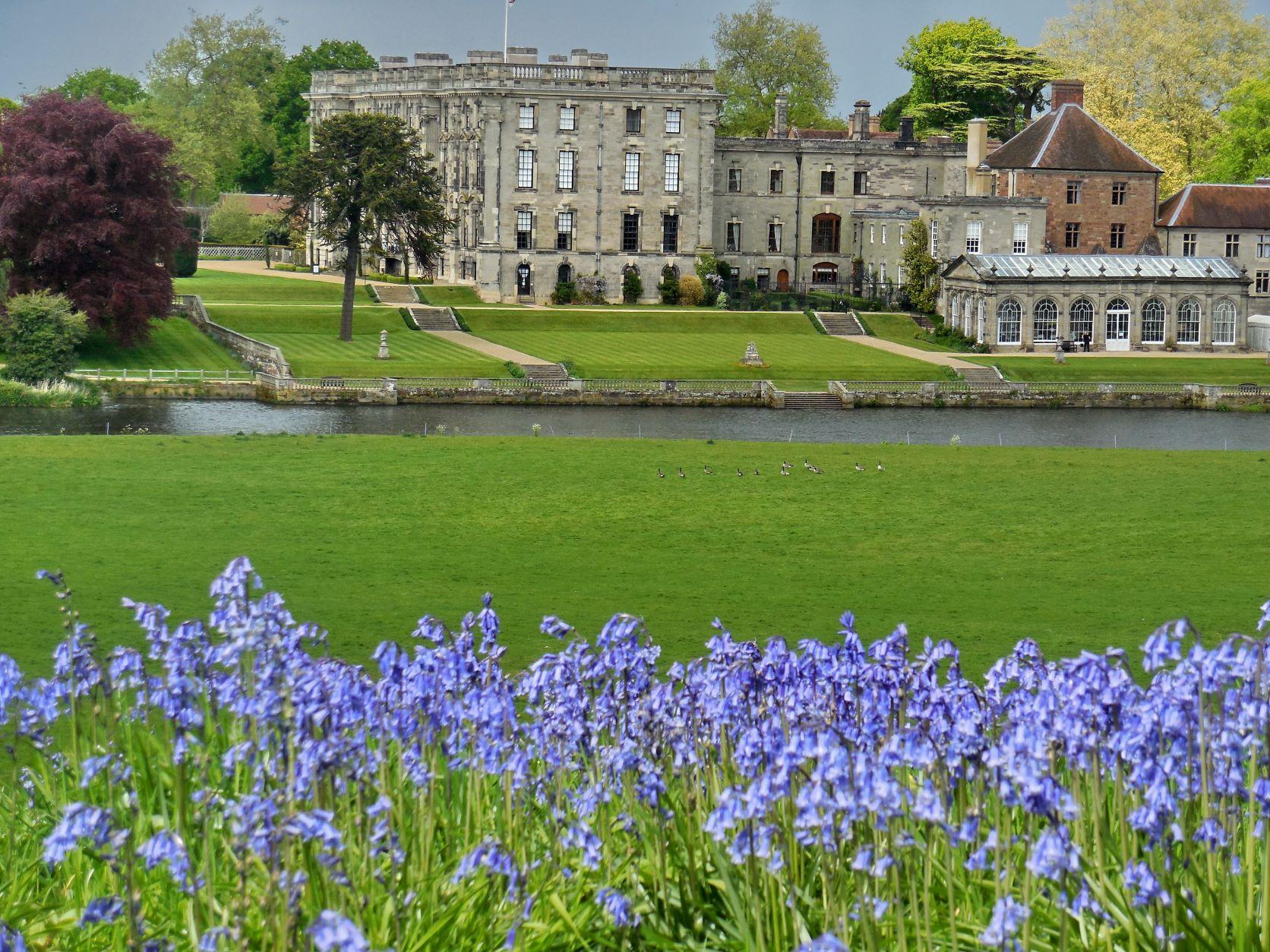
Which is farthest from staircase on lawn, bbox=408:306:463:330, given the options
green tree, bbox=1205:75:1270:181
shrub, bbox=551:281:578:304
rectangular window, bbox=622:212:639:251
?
green tree, bbox=1205:75:1270:181

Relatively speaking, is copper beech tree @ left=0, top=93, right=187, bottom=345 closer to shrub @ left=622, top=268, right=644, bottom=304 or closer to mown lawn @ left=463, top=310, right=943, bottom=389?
mown lawn @ left=463, top=310, right=943, bottom=389

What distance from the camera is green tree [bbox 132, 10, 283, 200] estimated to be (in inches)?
5153

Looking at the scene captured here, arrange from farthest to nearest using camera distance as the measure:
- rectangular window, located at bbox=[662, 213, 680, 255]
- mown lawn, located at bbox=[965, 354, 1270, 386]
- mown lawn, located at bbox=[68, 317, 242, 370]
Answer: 1. rectangular window, located at bbox=[662, 213, 680, 255]
2. mown lawn, located at bbox=[965, 354, 1270, 386]
3. mown lawn, located at bbox=[68, 317, 242, 370]

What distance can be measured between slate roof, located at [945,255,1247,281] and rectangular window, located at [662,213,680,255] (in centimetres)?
1437

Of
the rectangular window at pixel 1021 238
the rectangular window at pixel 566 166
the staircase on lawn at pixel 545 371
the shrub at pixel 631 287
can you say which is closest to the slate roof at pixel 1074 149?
the rectangular window at pixel 1021 238

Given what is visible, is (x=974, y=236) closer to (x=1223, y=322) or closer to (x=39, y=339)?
(x=1223, y=322)

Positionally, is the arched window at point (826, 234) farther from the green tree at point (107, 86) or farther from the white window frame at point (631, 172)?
the green tree at point (107, 86)

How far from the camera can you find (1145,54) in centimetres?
10981

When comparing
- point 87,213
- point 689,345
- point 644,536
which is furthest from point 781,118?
Result: point 644,536

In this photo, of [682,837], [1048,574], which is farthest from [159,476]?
[682,837]

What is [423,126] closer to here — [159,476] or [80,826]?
[159,476]

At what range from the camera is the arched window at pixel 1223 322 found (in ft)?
267

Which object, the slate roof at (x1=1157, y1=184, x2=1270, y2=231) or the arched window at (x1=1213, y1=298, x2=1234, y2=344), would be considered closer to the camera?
the arched window at (x1=1213, y1=298, x2=1234, y2=344)

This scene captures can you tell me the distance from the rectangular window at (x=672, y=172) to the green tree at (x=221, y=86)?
4478 centimetres
